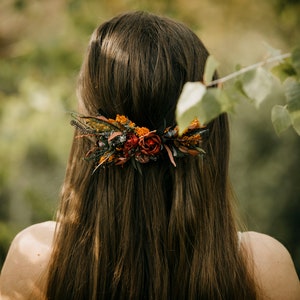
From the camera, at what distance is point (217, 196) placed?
4.75ft

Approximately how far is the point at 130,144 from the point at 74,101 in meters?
2.70

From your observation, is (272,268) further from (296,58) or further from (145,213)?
(296,58)

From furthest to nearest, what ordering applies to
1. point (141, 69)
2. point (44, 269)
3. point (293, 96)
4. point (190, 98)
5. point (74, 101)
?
point (74, 101) < point (44, 269) < point (141, 69) < point (293, 96) < point (190, 98)

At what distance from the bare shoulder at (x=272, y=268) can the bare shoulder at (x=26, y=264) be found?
23.8 inches

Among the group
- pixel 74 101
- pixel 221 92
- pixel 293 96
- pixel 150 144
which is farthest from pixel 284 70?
pixel 74 101

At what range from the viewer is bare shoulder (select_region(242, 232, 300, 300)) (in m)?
1.46

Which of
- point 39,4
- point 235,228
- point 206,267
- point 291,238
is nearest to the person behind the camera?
point 206,267

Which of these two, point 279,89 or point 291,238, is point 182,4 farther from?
point 291,238

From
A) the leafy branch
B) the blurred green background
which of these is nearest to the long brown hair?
the leafy branch

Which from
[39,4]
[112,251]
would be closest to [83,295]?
[112,251]

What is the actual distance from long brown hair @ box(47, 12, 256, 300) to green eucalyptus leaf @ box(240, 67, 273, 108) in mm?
622

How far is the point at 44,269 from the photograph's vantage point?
1.47 metres

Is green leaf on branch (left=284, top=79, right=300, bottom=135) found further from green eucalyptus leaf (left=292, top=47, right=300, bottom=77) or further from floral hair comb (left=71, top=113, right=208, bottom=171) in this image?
floral hair comb (left=71, top=113, right=208, bottom=171)

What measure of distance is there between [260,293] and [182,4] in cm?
341
